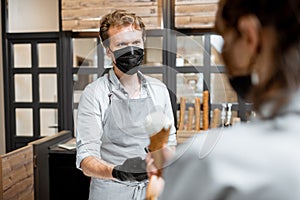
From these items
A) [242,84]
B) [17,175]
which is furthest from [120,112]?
[17,175]

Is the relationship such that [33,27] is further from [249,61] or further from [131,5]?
[249,61]

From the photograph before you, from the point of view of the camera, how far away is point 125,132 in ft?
3.98

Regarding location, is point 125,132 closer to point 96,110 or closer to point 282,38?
point 96,110

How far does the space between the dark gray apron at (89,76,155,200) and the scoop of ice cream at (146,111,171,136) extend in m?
0.02

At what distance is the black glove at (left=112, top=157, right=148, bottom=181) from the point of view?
1154mm

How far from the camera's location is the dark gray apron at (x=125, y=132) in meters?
1.19

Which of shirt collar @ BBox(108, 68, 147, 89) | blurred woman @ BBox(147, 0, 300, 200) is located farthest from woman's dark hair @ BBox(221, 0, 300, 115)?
shirt collar @ BBox(108, 68, 147, 89)

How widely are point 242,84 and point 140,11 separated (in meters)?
2.30

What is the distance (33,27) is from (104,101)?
7.35 feet

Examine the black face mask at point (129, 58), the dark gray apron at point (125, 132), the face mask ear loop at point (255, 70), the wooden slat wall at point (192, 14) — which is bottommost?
the dark gray apron at point (125, 132)

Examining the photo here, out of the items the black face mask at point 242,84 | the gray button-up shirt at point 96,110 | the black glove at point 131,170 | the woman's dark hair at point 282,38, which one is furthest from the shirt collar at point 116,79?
the woman's dark hair at point 282,38

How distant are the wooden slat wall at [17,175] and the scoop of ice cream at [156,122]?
131cm

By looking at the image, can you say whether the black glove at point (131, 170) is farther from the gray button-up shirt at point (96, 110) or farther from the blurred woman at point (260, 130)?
the blurred woman at point (260, 130)

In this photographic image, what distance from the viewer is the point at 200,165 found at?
1.42 ft
